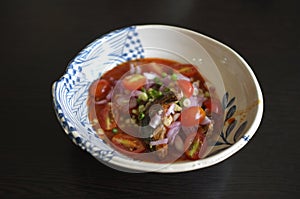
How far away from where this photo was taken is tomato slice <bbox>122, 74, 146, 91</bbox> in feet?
4.62

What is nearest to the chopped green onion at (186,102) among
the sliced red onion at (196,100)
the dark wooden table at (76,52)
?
the sliced red onion at (196,100)

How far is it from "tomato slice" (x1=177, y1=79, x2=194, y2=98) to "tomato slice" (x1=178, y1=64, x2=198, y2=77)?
3.9 inches

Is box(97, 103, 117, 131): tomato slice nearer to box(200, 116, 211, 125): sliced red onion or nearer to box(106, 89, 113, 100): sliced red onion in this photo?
box(106, 89, 113, 100): sliced red onion

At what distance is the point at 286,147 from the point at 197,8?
3.17 ft

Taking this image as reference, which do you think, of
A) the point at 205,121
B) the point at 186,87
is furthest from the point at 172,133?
the point at 186,87

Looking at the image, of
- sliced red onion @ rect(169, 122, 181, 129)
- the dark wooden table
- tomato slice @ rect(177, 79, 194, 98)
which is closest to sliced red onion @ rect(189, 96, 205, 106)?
tomato slice @ rect(177, 79, 194, 98)

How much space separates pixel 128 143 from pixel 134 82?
297mm

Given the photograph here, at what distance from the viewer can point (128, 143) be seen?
3.99ft

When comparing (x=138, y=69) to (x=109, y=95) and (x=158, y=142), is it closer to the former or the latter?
(x=109, y=95)

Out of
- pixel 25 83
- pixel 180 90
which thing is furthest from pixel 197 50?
pixel 25 83

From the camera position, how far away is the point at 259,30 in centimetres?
186

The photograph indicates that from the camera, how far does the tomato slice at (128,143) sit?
120 centimetres

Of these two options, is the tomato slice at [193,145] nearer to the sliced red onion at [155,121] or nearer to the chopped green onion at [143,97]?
the sliced red onion at [155,121]

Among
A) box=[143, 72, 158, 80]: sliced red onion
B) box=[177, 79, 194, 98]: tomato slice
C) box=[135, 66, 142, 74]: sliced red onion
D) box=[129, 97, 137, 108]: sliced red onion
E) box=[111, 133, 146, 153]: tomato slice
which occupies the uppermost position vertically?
box=[135, 66, 142, 74]: sliced red onion
